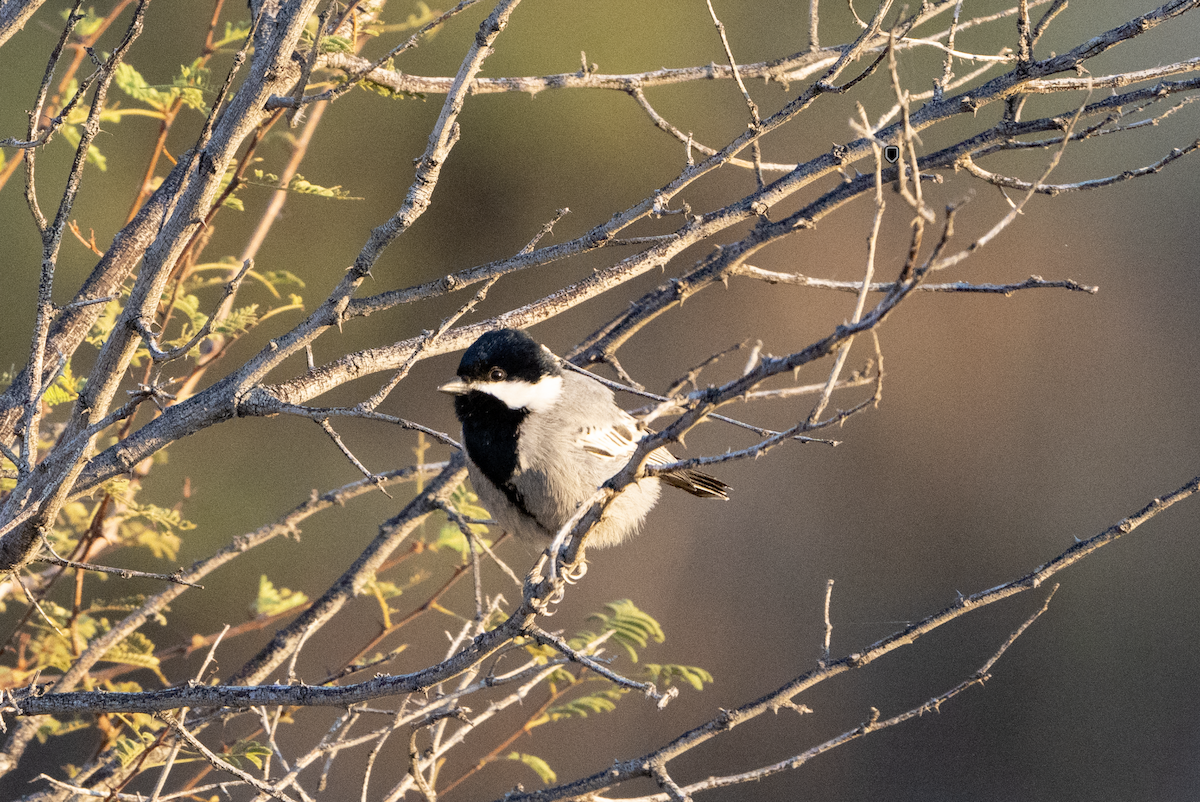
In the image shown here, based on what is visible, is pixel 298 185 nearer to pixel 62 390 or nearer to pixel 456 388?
pixel 456 388

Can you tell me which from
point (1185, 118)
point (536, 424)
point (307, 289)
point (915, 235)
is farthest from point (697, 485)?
point (1185, 118)

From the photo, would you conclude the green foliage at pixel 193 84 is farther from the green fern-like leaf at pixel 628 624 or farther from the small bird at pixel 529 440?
the green fern-like leaf at pixel 628 624

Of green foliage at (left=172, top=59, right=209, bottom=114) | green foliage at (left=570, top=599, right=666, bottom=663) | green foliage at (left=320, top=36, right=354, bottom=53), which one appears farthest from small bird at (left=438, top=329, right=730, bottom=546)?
green foliage at (left=172, top=59, right=209, bottom=114)

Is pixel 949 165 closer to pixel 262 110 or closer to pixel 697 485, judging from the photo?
pixel 697 485

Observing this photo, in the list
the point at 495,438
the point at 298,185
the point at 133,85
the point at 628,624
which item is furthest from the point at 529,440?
the point at 133,85

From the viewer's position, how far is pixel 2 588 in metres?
2.87

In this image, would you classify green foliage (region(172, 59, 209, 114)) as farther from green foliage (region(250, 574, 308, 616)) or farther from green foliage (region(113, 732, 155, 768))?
green foliage (region(113, 732, 155, 768))

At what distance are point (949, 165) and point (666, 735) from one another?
4.75m

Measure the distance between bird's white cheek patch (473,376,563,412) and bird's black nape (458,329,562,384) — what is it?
0.02 metres

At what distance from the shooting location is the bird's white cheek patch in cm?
308

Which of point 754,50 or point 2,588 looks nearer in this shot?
point 2,588

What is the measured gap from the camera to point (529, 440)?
309cm

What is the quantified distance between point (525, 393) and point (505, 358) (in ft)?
0.54

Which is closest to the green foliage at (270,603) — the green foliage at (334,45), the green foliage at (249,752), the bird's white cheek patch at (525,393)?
the green foliage at (249,752)
